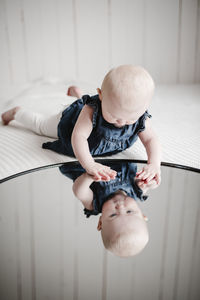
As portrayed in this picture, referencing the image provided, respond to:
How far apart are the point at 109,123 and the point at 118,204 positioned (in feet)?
0.81

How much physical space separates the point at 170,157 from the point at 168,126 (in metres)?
0.29

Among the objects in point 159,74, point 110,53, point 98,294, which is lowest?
point 98,294

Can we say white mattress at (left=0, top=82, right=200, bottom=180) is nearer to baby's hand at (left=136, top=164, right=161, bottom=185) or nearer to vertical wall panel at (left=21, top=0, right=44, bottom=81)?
baby's hand at (left=136, top=164, right=161, bottom=185)

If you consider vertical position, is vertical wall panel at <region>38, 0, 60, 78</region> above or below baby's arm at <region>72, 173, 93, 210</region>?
above

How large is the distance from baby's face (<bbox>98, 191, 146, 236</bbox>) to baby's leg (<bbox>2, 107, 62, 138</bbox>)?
0.43m

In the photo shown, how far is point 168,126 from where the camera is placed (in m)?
1.16

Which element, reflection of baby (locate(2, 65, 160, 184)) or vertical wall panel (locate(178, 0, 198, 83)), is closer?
reflection of baby (locate(2, 65, 160, 184))

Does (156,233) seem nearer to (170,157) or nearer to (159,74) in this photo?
(170,157)

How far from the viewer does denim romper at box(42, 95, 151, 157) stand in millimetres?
784

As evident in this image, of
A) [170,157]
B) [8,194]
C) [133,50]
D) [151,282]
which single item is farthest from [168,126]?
[133,50]

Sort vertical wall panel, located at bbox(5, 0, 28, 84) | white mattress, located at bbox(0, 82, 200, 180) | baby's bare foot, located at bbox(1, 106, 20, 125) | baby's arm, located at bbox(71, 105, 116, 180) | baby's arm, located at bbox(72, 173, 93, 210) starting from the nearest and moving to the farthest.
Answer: baby's arm, located at bbox(72, 173, 93, 210) < baby's arm, located at bbox(71, 105, 116, 180) < white mattress, located at bbox(0, 82, 200, 180) < baby's bare foot, located at bbox(1, 106, 20, 125) < vertical wall panel, located at bbox(5, 0, 28, 84)

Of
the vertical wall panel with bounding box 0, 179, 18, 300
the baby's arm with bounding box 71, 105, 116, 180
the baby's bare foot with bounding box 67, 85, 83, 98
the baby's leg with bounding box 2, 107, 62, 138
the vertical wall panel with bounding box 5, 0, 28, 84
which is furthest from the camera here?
the vertical wall panel with bounding box 5, 0, 28, 84

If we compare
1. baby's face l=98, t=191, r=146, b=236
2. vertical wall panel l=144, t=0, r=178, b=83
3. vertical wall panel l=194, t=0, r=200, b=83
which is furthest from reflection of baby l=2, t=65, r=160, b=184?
vertical wall panel l=194, t=0, r=200, b=83

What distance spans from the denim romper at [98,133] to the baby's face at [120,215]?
8.3 inches
